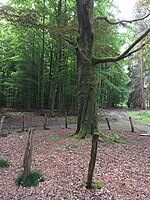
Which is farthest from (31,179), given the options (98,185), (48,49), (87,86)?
(48,49)

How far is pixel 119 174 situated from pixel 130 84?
131 ft

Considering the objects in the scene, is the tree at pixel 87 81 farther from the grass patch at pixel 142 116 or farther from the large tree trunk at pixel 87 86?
the grass patch at pixel 142 116

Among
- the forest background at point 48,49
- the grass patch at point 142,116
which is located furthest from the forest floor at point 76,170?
the grass patch at point 142,116

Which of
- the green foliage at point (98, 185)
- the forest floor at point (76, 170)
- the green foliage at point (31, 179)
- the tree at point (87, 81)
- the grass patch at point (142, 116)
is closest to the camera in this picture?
the forest floor at point (76, 170)

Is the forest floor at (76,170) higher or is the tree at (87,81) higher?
the tree at (87,81)

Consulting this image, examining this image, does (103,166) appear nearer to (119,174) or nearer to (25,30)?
→ (119,174)

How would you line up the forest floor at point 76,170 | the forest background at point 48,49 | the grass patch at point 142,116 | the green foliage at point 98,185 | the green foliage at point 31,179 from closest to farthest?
1. the forest floor at point 76,170
2. the green foliage at point 98,185
3. the green foliage at point 31,179
4. the forest background at point 48,49
5. the grass patch at point 142,116

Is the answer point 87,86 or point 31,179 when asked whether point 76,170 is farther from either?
point 87,86

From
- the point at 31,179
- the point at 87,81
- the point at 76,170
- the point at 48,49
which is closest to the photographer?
the point at 31,179

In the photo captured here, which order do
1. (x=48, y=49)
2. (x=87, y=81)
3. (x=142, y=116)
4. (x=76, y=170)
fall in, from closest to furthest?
(x=76, y=170) < (x=87, y=81) < (x=48, y=49) < (x=142, y=116)

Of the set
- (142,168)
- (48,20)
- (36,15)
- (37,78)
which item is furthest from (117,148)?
(37,78)

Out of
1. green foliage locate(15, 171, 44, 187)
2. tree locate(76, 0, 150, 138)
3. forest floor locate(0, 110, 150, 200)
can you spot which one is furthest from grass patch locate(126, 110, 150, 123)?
green foliage locate(15, 171, 44, 187)

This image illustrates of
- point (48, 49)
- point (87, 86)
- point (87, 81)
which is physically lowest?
point (87, 86)

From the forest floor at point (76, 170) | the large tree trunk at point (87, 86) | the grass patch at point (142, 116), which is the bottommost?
the forest floor at point (76, 170)
